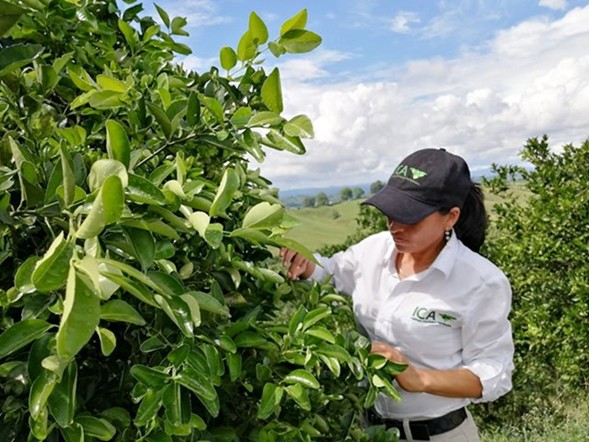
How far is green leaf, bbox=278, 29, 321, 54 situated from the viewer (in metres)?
1.57

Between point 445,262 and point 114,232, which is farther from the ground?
point 114,232

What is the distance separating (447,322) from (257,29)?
1.34 metres

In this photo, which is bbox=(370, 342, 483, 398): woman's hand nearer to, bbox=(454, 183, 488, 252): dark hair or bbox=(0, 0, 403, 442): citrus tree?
bbox=(0, 0, 403, 442): citrus tree

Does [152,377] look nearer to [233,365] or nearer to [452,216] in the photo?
[233,365]

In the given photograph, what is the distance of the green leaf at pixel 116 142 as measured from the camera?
42.9 inches

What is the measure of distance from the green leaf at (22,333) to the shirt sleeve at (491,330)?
5.62 ft

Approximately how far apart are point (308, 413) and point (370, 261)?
97cm

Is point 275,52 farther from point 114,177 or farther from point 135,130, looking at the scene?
point 114,177

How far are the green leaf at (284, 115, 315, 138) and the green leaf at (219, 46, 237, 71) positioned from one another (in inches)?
11.0

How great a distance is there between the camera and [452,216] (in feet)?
8.30

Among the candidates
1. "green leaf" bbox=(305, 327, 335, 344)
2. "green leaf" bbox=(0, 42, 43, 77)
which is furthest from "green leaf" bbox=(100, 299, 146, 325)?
"green leaf" bbox=(305, 327, 335, 344)

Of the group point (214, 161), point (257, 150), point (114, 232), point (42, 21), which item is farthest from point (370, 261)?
point (114, 232)

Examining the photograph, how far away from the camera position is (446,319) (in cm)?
246

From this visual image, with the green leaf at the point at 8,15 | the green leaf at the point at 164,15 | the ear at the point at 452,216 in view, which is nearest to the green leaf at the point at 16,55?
the green leaf at the point at 8,15
